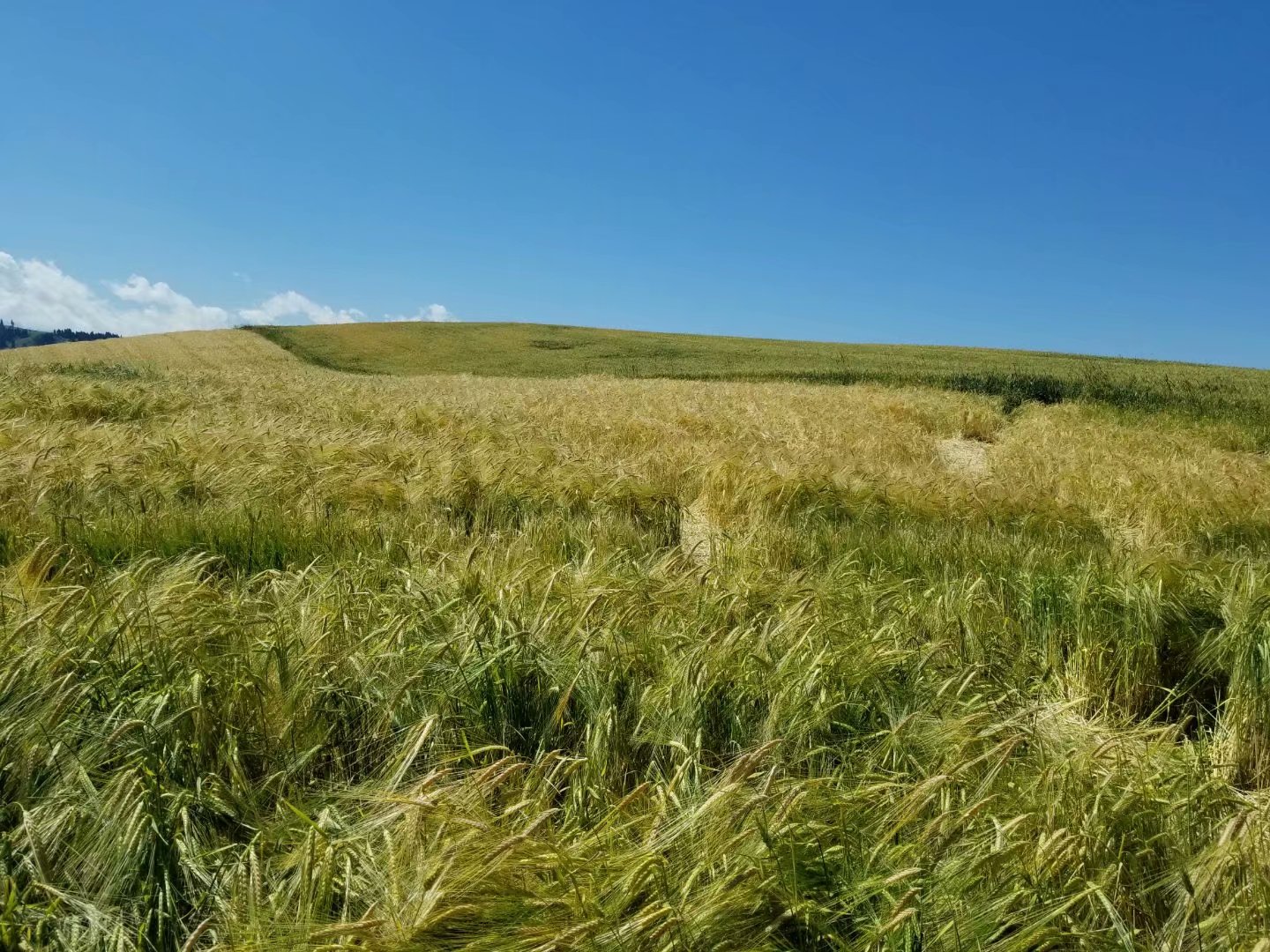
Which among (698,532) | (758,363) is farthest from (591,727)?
(758,363)

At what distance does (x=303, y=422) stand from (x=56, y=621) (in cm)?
544

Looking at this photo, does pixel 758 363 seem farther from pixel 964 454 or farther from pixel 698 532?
pixel 698 532

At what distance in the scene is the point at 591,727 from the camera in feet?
6.85

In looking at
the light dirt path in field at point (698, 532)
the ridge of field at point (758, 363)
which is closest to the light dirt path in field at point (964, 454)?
the light dirt path in field at point (698, 532)

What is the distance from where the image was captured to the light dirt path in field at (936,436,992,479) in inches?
347

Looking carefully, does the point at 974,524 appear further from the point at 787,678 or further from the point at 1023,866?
the point at 1023,866

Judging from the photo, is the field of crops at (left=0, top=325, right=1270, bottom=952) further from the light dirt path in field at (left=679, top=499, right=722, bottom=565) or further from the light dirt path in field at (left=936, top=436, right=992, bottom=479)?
the light dirt path in field at (left=936, top=436, right=992, bottom=479)

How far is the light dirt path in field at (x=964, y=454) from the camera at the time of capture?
8815mm

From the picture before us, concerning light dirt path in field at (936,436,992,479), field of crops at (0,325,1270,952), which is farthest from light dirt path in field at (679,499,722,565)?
light dirt path in field at (936,436,992,479)

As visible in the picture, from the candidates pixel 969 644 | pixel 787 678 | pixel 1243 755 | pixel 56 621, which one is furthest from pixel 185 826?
pixel 1243 755

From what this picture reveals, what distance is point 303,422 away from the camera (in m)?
7.29

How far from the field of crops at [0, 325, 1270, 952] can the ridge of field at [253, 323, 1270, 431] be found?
20429 mm

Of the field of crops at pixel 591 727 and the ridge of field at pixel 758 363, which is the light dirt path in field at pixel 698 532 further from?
the ridge of field at pixel 758 363

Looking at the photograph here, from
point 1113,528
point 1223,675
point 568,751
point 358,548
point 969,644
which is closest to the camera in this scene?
point 568,751
